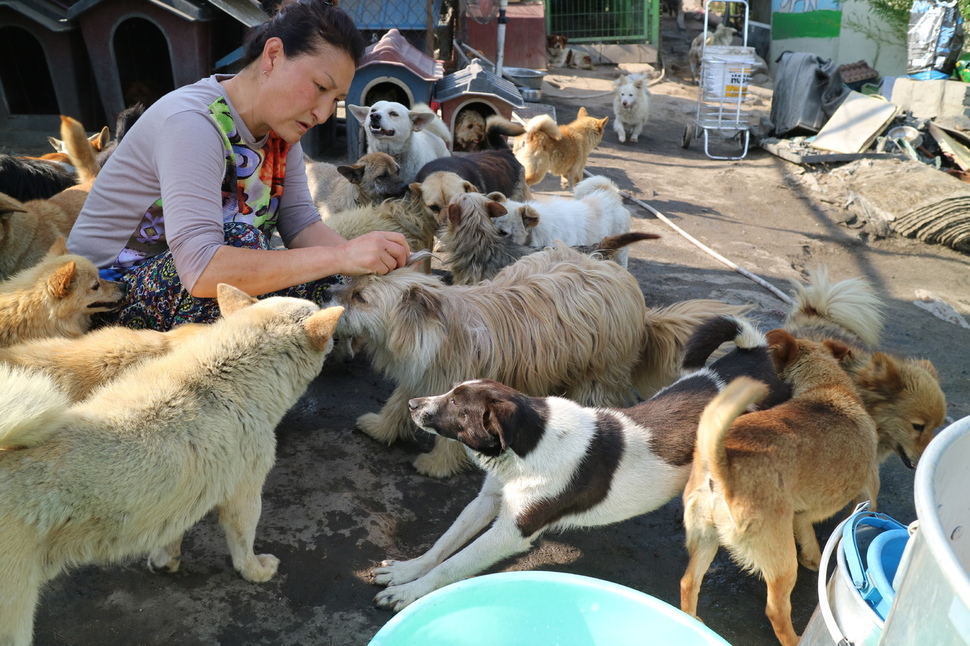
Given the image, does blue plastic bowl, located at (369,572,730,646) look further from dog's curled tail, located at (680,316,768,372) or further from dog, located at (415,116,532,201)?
dog, located at (415,116,532,201)

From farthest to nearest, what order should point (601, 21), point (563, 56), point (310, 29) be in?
1. point (601, 21)
2. point (563, 56)
3. point (310, 29)

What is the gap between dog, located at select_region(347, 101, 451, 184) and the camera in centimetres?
630

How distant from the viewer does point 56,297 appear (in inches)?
106

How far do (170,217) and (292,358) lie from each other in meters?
0.76

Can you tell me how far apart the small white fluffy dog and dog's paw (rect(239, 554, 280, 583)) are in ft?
8.22

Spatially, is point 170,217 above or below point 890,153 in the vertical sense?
above

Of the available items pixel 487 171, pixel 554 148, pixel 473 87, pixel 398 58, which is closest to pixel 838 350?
Result: pixel 487 171

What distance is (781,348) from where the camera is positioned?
114 inches

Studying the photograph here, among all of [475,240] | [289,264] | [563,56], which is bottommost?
[475,240]

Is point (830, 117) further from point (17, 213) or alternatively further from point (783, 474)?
point (17, 213)

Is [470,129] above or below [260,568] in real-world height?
above

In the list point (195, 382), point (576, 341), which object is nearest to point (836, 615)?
point (576, 341)

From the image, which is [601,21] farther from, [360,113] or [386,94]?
[360,113]

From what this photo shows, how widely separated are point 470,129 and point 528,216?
427 centimetres
